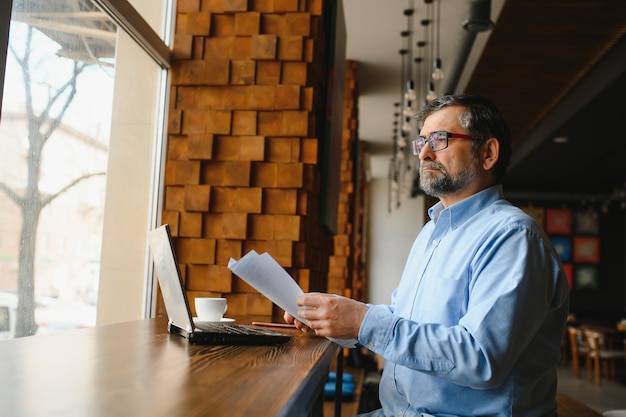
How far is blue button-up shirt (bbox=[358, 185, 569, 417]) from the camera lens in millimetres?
1267

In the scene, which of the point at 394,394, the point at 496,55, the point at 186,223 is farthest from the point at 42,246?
the point at 496,55

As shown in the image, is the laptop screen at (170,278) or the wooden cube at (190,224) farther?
the wooden cube at (190,224)

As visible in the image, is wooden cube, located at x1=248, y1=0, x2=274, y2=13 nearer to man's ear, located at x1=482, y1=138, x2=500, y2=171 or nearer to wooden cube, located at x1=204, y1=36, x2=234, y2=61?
wooden cube, located at x1=204, y1=36, x2=234, y2=61

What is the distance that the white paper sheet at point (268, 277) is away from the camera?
1.45 m

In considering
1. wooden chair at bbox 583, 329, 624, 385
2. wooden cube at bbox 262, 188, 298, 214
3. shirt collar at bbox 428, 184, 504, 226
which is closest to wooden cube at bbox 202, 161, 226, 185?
wooden cube at bbox 262, 188, 298, 214

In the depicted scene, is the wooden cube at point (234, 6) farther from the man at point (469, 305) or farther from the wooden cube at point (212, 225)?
the man at point (469, 305)

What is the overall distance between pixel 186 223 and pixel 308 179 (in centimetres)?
59

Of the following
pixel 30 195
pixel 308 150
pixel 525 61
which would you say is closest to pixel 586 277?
pixel 525 61

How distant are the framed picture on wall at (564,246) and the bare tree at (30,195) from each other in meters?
13.0

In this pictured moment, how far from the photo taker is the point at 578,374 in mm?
9086

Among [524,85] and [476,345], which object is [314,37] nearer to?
[476,345]

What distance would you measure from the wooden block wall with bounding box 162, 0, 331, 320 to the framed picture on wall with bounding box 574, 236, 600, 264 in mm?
12056

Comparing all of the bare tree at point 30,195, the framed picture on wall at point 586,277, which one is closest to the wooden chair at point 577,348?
the framed picture on wall at point 586,277

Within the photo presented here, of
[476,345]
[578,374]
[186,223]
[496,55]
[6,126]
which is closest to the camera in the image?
[476,345]
